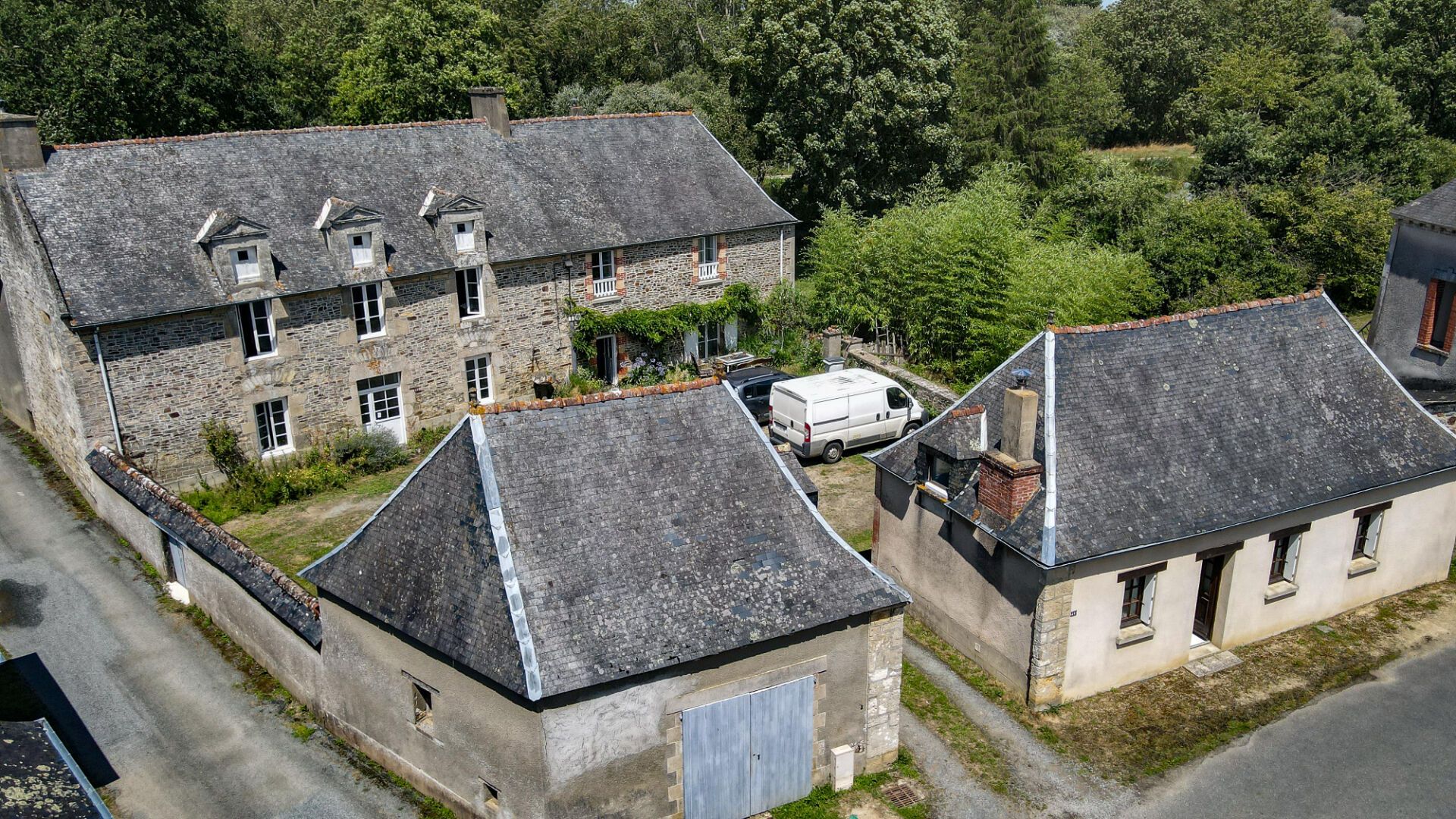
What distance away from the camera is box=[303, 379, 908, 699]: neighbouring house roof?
11953 mm

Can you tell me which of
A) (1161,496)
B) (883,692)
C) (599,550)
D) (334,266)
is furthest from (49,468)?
(1161,496)

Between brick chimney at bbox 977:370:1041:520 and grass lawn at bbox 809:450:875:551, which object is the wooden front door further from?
grass lawn at bbox 809:450:875:551

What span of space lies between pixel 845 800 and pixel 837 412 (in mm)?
11512

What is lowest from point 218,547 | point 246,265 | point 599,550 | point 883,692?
point 883,692

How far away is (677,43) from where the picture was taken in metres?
55.8

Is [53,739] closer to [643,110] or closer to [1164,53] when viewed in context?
[643,110]

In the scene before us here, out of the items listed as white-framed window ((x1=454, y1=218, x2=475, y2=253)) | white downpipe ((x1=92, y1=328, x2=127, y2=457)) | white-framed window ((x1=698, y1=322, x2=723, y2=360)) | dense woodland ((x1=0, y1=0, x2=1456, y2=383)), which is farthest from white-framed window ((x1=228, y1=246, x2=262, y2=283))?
dense woodland ((x1=0, y1=0, x2=1456, y2=383))

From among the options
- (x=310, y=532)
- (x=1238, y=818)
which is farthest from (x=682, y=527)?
(x=310, y=532)

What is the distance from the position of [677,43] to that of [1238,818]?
4998cm

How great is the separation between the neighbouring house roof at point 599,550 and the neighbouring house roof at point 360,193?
11.6 metres

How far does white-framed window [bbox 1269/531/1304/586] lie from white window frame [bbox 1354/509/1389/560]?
146 centimetres

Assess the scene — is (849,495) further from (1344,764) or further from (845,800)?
(1344,764)

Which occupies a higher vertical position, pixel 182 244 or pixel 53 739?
pixel 182 244

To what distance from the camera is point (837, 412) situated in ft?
78.3
